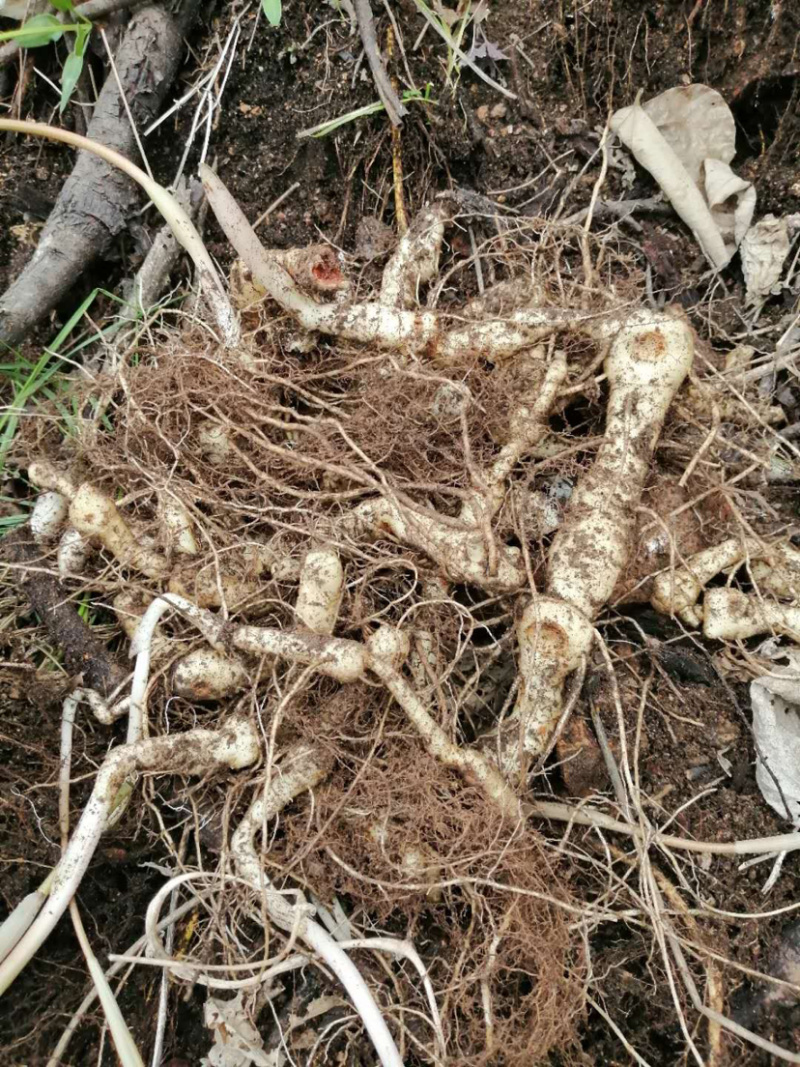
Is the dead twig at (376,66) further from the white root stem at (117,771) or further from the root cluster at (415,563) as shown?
the white root stem at (117,771)

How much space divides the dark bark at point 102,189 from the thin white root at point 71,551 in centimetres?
43

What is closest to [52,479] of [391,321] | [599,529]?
[391,321]

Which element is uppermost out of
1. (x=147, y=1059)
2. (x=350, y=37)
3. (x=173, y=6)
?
(x=173, y=6)

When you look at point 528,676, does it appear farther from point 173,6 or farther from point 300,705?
point 173,6

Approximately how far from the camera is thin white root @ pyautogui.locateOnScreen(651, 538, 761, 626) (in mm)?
1212

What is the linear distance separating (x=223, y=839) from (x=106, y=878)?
0.25m

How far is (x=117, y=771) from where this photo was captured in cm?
113

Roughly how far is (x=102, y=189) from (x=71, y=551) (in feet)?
2.24

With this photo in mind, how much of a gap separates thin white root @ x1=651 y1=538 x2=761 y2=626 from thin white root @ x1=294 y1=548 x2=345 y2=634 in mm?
482

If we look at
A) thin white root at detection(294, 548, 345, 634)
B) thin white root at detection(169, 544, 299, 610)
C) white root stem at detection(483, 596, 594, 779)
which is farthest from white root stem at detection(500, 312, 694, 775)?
thin white root at detection(169, 544, 299, 610)

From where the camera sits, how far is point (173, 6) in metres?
1.50

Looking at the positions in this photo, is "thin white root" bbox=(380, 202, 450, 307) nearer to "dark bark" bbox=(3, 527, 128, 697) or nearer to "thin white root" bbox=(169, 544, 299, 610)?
"thin white root" bbox=(169, 544, 299, 610)

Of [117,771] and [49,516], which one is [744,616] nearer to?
[117,771]

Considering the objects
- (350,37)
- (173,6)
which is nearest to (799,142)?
(350,37)
